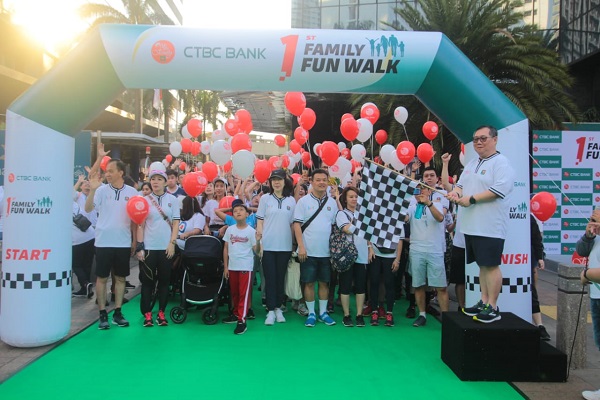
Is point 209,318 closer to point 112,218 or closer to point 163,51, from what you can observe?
point 112,218

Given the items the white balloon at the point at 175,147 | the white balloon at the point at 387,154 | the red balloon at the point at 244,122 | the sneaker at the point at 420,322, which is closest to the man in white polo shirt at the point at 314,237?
the sneaker at the point at 420,322

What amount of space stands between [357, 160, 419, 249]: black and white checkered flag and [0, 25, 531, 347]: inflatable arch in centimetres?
98

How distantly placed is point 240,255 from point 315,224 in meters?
1.05

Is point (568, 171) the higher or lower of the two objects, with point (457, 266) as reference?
higher

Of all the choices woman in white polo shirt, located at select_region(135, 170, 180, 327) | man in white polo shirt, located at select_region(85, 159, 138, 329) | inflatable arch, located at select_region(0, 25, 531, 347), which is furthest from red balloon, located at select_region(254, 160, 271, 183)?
man in white polo shirt, located at select_region(85, 159, 138, 329)

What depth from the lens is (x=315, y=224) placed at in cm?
616

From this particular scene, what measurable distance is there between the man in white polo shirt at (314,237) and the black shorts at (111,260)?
7.02 ft

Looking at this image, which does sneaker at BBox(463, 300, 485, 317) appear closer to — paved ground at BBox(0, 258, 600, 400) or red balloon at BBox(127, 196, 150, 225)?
paved ground at BBox(0, 258, 600, 400)

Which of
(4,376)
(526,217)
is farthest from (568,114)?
(4,376)

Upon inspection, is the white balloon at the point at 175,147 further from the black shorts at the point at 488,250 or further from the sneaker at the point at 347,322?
the black shorts at the point at 488,250

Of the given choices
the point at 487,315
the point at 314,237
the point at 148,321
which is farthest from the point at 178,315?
the point at 487,315

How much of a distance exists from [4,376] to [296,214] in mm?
3546

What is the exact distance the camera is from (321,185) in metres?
6.18

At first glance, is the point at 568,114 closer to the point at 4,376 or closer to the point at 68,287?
the point at 68,287
